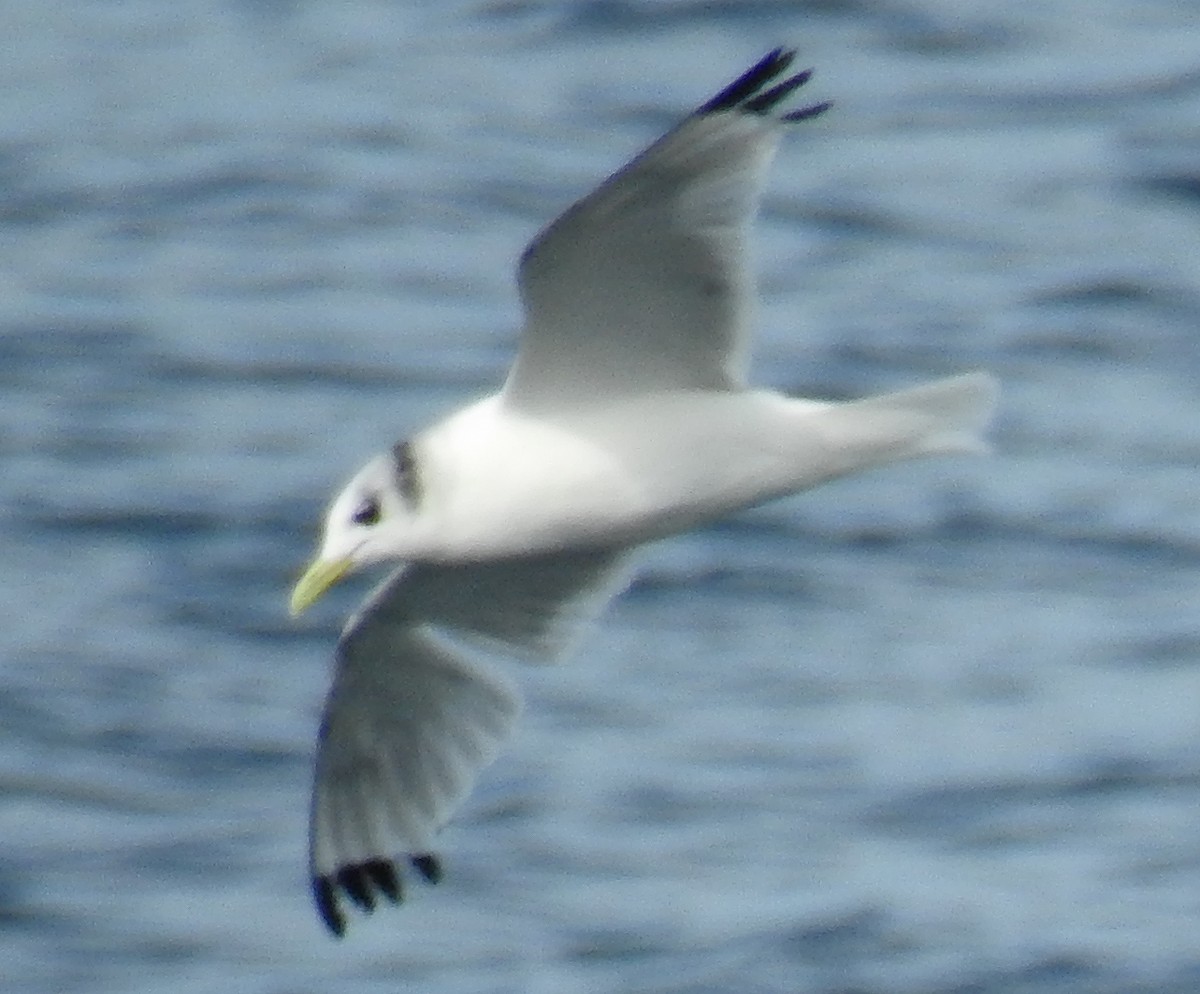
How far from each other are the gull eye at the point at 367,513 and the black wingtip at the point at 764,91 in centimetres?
94

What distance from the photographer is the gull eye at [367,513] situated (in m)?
6.71

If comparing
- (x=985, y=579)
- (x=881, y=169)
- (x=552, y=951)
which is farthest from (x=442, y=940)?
(x=881, y=169)

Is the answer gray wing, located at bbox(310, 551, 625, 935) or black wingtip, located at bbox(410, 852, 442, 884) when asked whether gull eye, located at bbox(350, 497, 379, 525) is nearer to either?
gray wing, located at bbox(310, 551, 625, 935)

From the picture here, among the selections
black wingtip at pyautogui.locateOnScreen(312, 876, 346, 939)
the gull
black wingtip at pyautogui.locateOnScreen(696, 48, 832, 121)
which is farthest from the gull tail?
black wingtip at pyautogui.locateOnScreen(312, 876, 346, 939)

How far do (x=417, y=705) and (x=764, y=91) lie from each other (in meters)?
1.93

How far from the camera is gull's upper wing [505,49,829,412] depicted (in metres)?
6.31

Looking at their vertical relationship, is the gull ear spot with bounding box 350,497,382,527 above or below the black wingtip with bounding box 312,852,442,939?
above

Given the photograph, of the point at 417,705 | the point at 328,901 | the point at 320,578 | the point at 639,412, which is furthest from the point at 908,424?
the point at 328,901

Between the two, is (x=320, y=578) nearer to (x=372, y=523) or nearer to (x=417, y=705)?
(x=372, y=523)

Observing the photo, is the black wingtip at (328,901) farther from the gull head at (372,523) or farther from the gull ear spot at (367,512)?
the gull ear spot at (367,512)

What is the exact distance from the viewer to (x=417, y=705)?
774cm

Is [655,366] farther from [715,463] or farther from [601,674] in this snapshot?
[601,674]

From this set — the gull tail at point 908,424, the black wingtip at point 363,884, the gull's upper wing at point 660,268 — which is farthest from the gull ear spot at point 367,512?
the black wingtip at point 363,884

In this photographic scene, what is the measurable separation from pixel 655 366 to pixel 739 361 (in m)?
0.15
